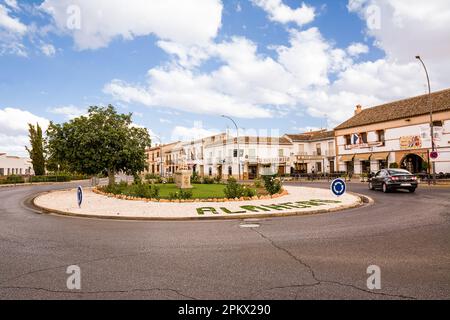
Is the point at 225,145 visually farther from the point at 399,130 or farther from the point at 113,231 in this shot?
the point at 113,231


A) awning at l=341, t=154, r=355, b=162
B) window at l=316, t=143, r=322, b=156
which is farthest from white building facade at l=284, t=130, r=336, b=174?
awning at l=341, t=154, r=355, b=162

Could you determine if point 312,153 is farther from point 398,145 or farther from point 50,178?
point 50,178

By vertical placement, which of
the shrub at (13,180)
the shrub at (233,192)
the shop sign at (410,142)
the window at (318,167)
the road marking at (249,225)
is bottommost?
the road marking at (249,225)

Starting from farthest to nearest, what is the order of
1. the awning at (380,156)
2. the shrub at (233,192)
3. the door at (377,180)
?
1. the awning at (380,156)
2. the door at (377,180)
3. the shrub at (233,192)

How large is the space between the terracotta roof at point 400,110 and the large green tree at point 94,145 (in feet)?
91.4

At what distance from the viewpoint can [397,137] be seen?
122 ft

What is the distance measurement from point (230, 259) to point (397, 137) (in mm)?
36721

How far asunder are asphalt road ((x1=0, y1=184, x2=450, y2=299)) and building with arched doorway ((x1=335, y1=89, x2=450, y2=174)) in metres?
27.2

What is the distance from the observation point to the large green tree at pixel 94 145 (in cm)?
2523

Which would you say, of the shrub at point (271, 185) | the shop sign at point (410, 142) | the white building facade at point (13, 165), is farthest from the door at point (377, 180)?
the white building facade at point (13, 165)

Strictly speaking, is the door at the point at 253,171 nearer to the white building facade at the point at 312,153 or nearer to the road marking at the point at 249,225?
the white building facade at the point at 312,153

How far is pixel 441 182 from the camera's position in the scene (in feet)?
89.4

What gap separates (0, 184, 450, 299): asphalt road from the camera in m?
4.34

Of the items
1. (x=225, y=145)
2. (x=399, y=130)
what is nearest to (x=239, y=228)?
(x=399, y=130)
